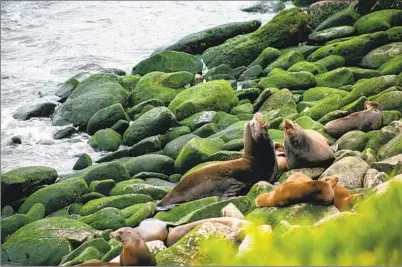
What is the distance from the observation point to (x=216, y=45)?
20.4 meters

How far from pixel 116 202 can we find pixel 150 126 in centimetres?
373

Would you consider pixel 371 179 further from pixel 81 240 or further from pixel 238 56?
pixel 238 56

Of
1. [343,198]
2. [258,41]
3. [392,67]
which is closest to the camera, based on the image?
[343,198]

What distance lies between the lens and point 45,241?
9.83 meters

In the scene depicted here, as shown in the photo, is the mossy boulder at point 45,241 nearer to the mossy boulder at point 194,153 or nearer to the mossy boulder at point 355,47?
the mossy boulder at point 194,153

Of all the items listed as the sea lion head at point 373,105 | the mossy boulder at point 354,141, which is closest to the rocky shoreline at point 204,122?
the mossy boulder at point 354,141

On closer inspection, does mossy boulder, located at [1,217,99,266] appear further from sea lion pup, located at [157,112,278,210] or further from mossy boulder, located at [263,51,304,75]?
mossy boulder, located at [263,51,304,75]

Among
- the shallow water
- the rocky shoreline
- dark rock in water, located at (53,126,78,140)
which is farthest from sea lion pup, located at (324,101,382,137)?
dark rock in water, located at (53,126,78,140)

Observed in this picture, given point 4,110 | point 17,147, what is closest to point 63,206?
point 17,147

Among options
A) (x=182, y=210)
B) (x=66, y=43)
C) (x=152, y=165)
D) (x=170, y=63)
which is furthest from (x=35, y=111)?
(x=182, y=210)

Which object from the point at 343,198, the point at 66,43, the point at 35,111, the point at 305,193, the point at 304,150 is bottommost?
the point at 66,43

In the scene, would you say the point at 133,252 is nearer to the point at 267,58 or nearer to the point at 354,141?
the point at 354,141

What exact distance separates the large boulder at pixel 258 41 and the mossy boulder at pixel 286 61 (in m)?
1.22

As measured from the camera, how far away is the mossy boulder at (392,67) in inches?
592
